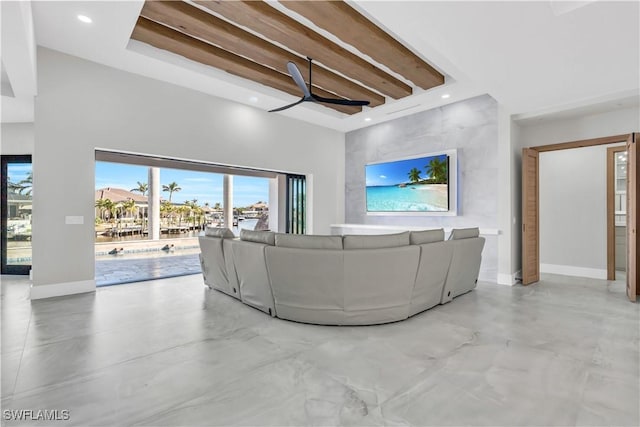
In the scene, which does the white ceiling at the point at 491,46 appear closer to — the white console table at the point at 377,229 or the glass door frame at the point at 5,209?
the glass door frame at the point at 5,209

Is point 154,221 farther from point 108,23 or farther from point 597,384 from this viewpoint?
point 597,384

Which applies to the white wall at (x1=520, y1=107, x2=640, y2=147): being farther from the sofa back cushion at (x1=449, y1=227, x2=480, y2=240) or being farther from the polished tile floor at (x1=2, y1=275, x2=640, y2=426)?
the polished tile floor at (x1=2, y1=275, x2=640, y2=426)

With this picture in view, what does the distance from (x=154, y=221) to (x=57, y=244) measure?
5.59m

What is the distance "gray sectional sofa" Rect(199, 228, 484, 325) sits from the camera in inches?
112

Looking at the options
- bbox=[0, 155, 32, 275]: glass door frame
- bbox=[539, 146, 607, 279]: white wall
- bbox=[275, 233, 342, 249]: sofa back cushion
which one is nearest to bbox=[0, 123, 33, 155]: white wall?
bbox=[0, 155, 32, 275]: glass door frame

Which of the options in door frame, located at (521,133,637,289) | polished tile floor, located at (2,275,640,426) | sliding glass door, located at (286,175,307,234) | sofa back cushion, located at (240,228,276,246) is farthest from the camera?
sliding glass door, located at (286,175,307,234)

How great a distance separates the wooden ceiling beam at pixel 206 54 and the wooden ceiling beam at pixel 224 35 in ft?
0.66

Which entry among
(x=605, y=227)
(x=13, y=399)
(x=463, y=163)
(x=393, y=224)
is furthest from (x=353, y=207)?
(x=13, y=399)

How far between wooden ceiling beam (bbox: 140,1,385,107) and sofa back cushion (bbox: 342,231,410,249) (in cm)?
270

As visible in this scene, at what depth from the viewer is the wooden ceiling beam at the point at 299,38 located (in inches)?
124

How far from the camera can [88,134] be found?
165 inches

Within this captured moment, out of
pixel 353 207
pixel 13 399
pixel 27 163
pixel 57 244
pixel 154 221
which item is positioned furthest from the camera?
pixel 154 221

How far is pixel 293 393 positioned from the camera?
72.9 inches

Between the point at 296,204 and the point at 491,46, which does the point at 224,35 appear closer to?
the point at 491,46
